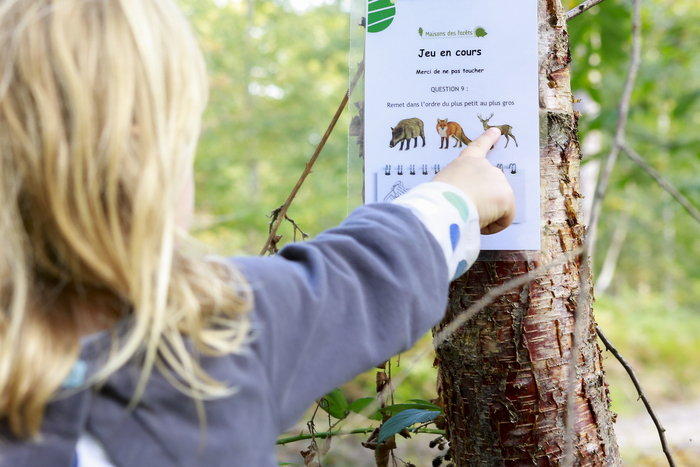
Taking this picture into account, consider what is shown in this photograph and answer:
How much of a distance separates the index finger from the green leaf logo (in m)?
0.21

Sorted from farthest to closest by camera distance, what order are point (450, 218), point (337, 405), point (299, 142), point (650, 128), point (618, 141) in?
point (650, 128) < point (299, 142) < point (337, 405) < point (450, 218) < point (618, 141)

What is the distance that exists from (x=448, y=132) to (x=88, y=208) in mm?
475

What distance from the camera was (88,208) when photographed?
0.41 m

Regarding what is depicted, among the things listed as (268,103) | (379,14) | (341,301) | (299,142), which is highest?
(268,103)

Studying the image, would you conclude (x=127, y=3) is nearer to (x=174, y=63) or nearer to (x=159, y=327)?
(x=174, y=63)

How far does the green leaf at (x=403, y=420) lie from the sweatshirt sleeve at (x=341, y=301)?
351 mm

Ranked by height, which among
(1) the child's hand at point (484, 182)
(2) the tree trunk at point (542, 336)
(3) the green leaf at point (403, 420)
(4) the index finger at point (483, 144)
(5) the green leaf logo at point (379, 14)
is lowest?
(3) the green leaf at point (403, 420)

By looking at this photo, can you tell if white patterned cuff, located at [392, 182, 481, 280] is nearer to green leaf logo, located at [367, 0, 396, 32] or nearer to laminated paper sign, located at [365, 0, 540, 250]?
laminated paper sign, located at [365, 0, 540, 250]

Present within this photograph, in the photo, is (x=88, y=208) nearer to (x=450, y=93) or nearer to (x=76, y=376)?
(x=76, y=376)

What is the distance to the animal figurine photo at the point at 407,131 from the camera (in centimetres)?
72

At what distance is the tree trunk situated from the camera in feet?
2.39

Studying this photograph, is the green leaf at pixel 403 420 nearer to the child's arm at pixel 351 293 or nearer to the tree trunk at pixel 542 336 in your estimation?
the tree trunk at pixel 542 336

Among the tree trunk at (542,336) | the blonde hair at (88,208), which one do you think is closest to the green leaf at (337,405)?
the tree trunk at (542,336)

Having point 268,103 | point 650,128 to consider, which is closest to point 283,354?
point 268,103
